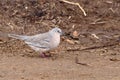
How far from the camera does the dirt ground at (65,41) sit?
9.92 metres

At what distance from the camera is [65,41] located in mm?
12016

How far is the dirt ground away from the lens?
32.6ft

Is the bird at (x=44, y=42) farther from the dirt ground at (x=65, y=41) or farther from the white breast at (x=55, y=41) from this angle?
the dirt ground at (x=65, y=41)

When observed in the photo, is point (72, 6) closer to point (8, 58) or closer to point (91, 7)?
point (91, 7)

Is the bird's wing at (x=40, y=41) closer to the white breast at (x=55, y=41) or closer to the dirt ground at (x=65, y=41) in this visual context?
the white breast at (x=55, y=41)

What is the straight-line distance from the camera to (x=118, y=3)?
46.0ft

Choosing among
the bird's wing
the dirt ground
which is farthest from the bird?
the dirt ground

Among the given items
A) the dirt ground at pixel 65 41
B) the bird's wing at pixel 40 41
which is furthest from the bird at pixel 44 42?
the dirt ground at pixel 65 41

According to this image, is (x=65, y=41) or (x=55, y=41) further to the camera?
(x=65, y=41)

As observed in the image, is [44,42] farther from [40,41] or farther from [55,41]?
[55,41]

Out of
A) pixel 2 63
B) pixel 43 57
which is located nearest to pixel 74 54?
pixel 43 57

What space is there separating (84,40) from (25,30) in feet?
4.43

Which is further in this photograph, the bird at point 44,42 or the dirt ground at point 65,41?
the bird at point 44,42

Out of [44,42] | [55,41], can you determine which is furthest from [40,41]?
[55,41]
